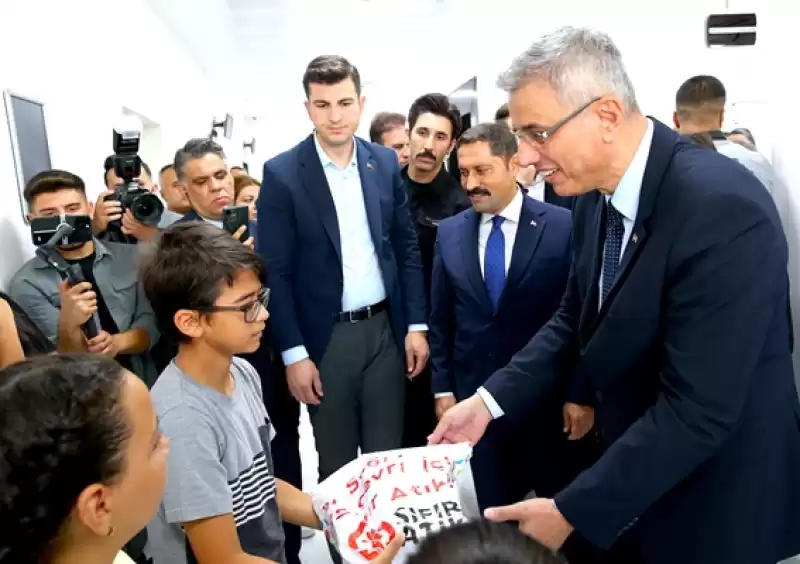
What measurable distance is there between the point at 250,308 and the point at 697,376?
86cm

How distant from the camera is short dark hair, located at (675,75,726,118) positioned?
2.91 m

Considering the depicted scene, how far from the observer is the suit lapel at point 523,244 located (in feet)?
6.69

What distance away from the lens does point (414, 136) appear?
263 centimetres

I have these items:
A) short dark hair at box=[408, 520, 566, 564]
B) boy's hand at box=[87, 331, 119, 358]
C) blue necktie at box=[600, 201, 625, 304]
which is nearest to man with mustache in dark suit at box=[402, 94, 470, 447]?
boy's hand at box=[87, 331, 119, 358]

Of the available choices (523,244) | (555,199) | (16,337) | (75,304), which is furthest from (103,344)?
(555,199)

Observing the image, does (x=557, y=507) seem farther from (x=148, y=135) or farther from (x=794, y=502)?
(x=148, y=135)

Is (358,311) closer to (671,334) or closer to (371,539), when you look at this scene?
(371,539)

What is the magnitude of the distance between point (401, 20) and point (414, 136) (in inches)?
188

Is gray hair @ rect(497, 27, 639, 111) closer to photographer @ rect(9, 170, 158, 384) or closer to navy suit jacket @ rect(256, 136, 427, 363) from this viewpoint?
navy suit jacket @ rect(256, 136, 427, 363)

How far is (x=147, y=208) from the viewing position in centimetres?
226

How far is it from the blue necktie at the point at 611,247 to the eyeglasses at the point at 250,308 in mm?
703

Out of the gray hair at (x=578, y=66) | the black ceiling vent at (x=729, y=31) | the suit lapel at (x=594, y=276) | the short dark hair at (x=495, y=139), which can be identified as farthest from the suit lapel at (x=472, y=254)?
the black ceiling vent at (x=729, y=31)

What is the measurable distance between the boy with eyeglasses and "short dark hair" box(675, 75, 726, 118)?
2.34 meters

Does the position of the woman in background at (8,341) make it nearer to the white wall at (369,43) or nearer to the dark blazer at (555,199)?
the dark blazer at (555,199)
